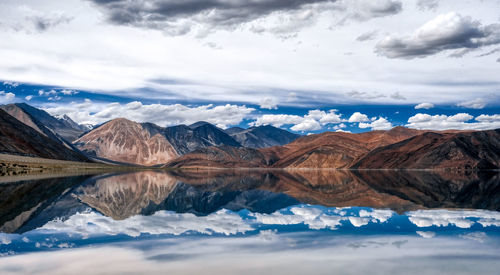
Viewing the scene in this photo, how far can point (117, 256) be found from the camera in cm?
1505

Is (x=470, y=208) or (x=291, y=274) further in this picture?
(x=470, y=208)

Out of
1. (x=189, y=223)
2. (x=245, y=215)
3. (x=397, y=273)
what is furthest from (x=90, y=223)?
(x=397, y=273)

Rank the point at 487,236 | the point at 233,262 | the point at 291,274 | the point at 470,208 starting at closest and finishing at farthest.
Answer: the point at 291,274, the point at 233,262, the point at 487,236, the point at 470,208

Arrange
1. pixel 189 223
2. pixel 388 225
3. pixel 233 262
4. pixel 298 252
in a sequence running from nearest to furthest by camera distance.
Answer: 1. pixel 233 262
2. pixel 298 252
3. pixel 388 225
4. pixel 189 223

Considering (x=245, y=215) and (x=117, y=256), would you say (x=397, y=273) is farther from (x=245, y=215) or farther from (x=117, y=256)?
(x=245, y=215)

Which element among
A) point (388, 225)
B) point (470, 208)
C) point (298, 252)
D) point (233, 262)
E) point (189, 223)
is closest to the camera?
point (233, 262)

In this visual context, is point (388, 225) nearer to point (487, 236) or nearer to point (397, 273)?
point (487, 236)

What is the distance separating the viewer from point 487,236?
1927 cm

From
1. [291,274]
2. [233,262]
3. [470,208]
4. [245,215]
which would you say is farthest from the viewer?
[470,208]

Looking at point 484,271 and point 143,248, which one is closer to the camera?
point 484,271

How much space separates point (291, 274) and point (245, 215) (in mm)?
15791

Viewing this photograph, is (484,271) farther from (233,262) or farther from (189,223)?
(189,223)

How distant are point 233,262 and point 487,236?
12.2 metres

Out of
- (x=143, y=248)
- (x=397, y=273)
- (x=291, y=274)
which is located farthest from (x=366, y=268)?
(x=143, y=248)
